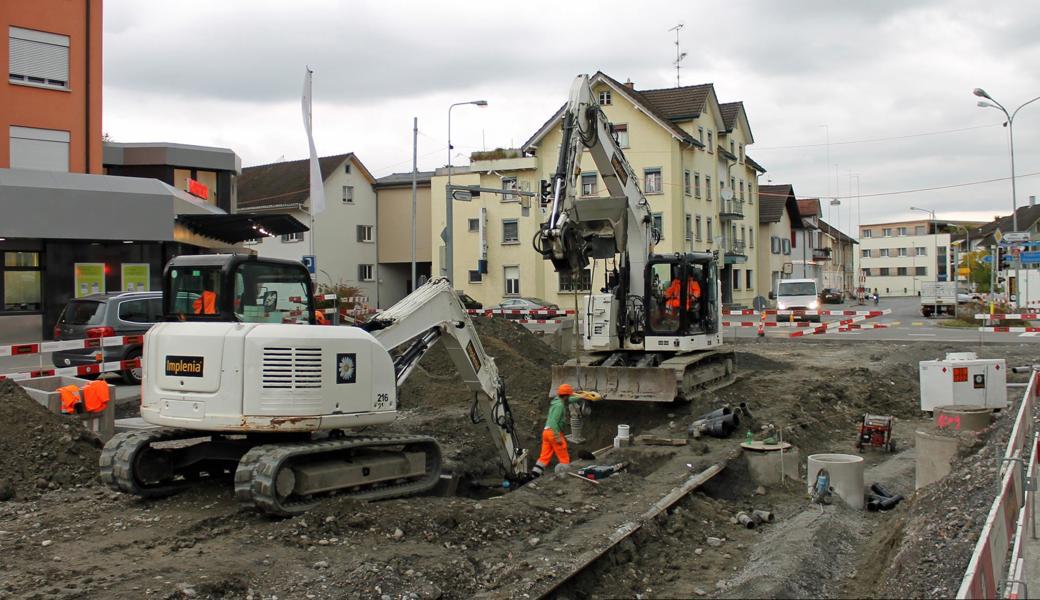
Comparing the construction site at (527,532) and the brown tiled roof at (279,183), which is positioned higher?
the brown tiled roof at (279,183)

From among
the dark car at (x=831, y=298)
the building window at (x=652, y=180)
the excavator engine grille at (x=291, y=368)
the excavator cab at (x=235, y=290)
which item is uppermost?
the building window at (x=652, y=180)

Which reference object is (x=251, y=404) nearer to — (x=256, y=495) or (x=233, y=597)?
(x=256, y=495)

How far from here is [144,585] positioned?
22.1ft

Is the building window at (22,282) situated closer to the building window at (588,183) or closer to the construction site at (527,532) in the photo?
the construction site at (527,532)

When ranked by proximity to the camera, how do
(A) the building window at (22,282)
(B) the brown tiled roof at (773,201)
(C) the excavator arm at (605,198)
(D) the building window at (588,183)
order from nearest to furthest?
(C) the excavator arm at (605,198) < (A) the building window at (22,282) < (D) the building window at (588,183) < (B) the brown tiled roof at (773,201)

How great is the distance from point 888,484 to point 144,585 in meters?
8.62

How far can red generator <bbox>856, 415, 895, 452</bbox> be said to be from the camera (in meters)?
13.3

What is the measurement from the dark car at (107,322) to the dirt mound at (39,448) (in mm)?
5508

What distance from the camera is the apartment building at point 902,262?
102750mm

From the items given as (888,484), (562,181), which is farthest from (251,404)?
(888,484)

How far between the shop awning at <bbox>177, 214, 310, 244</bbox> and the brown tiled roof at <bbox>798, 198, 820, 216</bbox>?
202ft

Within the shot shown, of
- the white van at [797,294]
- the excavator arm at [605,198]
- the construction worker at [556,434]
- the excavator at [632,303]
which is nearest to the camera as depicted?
the construction worker at [556,434]

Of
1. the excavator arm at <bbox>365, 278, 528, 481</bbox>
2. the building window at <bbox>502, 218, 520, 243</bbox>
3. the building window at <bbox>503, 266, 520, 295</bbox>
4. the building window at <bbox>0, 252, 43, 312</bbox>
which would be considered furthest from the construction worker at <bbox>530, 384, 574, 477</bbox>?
the building window at <bbox>502, 218, 520, 243</bbox>

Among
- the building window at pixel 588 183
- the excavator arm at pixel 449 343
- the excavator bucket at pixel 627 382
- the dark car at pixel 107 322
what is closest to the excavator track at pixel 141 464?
the excavator arm at pixel 449 343
